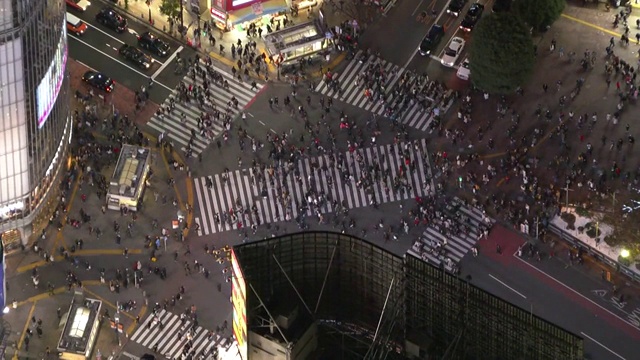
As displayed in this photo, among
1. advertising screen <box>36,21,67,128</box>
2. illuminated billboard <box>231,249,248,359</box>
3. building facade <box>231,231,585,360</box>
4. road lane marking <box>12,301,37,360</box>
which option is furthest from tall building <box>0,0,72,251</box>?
building facade <box>231,231,585,360</box>

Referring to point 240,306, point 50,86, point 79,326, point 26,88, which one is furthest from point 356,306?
point 50,86

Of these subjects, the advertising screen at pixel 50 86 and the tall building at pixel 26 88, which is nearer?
the tall building at pixel 26 88

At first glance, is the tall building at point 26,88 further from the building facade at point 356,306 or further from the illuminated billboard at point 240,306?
the building facade at point 356,306

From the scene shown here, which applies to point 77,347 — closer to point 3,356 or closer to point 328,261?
point 3,356

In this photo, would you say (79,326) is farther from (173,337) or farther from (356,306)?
(356,306)

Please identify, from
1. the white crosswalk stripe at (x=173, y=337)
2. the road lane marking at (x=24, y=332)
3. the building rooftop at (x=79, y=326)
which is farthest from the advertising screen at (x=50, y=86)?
the white crosswalk stripe at (x=173, y=337)

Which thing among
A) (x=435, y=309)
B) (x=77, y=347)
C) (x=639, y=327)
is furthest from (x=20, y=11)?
(x=639, y=327)
